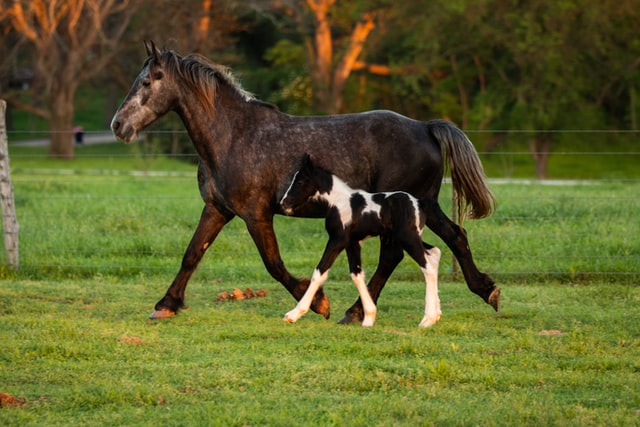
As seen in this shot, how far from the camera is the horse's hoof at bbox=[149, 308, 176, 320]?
888 cm

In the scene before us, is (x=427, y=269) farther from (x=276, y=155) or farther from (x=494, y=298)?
(x=276, y=155)

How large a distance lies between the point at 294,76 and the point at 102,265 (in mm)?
34645

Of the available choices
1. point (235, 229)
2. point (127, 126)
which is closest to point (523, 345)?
point (127, 126)

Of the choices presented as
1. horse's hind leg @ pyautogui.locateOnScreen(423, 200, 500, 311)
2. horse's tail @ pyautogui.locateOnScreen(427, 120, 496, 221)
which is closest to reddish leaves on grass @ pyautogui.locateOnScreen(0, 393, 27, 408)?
horse's hind leg @ pyautogui.locateOnScreen(423, 200, 500, 311)

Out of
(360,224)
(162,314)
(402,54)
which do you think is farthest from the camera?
(402,54)

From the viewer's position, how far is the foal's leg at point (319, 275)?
824 cm

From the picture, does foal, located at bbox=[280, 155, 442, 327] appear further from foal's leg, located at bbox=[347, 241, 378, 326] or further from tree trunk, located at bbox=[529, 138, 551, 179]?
tree trunk, located at bbox=[529, 138, 551, 179]

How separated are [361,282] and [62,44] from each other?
1417 inches

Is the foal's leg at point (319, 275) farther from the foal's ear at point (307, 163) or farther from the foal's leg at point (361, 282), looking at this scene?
the foal's ear at point (307, 163)

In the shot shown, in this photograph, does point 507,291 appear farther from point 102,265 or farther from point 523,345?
point 102,265

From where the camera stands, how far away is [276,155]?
8.77 meters

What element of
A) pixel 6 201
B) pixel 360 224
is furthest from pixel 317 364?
pixel 6 201

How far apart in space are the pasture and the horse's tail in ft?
3.29

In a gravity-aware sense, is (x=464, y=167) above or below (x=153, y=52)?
below
